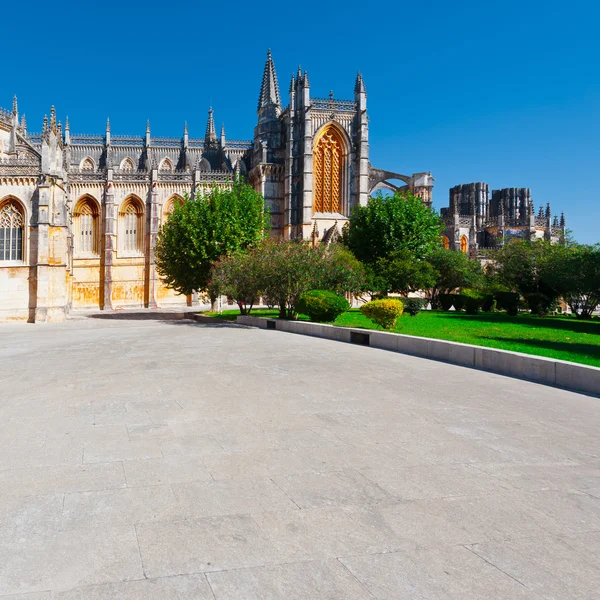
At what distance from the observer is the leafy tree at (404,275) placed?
25891mm

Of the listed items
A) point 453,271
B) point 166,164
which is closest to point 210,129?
point 166,164

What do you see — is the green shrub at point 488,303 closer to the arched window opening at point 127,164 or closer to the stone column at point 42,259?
the stone column at point 42,259

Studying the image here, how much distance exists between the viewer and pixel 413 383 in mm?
8227

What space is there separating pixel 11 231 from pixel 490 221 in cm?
6229

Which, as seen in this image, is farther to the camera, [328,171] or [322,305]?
[328,171]

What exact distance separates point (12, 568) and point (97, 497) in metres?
0.94

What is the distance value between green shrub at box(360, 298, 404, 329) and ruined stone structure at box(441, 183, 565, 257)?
4329 cm

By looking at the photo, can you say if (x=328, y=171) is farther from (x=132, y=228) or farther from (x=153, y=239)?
(x=132, y=228)

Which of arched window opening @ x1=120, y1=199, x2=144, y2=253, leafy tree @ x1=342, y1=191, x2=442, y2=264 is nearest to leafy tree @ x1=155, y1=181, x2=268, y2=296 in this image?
leafy tree @ x1=342, y1=191, x2=442, y2=264

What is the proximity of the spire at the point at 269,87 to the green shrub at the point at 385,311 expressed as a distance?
1438 inches

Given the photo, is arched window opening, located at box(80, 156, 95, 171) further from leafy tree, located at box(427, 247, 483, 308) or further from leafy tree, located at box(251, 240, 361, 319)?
leafy tree, located at box(251, 240, 361, 319)

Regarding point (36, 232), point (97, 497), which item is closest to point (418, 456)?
point (97, 497)

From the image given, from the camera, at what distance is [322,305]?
57.0ft

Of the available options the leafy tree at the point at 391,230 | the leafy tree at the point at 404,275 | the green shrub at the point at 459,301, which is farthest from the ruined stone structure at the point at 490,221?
the leafy tree at the point at 404,275
